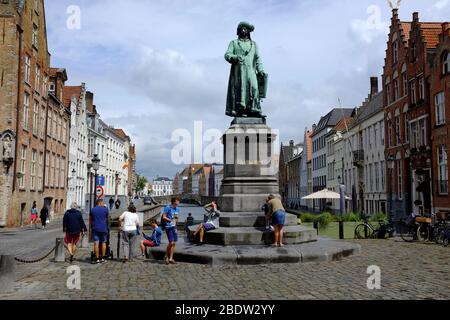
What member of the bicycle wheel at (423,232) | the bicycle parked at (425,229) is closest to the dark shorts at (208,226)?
the bicycle parked at (425,229)

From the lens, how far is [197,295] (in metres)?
7.58

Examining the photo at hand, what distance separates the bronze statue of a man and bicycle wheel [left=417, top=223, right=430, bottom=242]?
8.54m

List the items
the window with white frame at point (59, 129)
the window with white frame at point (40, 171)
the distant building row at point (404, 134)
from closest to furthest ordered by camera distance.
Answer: the distant building row at point (404, 134) → the window with white frame at point (40, 171) → the window with white frame at point (59, 129)

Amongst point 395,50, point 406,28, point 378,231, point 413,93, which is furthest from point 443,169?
point 406,28

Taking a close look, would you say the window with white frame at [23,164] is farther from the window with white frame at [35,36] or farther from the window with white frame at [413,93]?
the window with white frame at [413,93]

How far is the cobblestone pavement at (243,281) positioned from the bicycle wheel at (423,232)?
619 centimetres

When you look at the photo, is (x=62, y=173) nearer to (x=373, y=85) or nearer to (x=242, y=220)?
(x=242, y=220)

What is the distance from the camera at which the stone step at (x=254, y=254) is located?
10.7m

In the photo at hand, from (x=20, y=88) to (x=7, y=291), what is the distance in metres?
22.6

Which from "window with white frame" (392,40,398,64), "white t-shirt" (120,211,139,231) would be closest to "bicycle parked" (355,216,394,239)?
"white t-shirt" (120,211,139,231)

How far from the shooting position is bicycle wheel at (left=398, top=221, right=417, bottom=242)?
18284 millimetres

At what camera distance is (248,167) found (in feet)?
46.6

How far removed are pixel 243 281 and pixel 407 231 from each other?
47.5 ft

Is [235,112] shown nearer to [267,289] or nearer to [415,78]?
[267,289]
